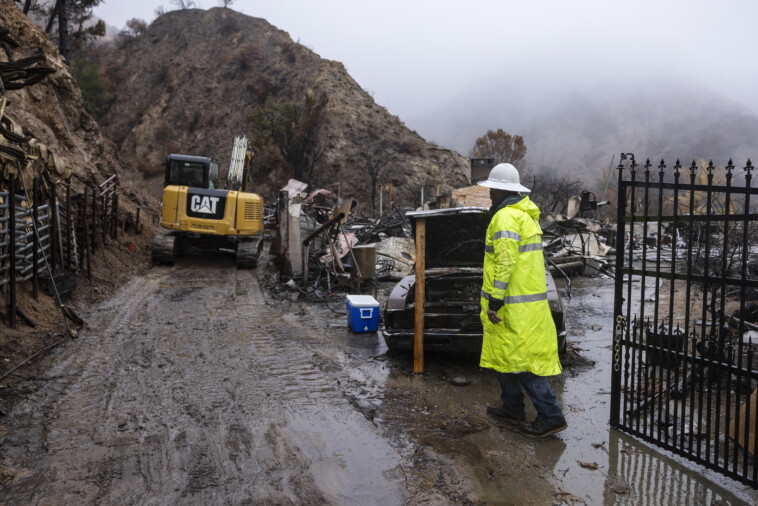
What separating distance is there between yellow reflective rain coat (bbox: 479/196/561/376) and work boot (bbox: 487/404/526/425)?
0.54m

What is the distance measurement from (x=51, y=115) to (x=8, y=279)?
13040mm

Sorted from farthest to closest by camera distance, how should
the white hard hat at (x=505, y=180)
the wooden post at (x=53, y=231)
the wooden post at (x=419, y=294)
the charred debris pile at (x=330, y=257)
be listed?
the charred debris pile at (x=330, y=257), the wooden post at (x=53, y=231), the wooden post at (x=419, y=294), the white hard hat at (x=505, y=180)

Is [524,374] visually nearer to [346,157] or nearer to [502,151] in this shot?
[346,157]

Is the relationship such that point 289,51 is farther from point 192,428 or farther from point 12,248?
point 192,428

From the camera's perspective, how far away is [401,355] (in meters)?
6.70

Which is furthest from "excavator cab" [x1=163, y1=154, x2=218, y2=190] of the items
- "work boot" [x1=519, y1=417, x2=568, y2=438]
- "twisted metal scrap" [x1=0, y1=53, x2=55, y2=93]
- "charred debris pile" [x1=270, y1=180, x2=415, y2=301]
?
"work boot" [x1=519, y1=417, x2=568, y2=438]

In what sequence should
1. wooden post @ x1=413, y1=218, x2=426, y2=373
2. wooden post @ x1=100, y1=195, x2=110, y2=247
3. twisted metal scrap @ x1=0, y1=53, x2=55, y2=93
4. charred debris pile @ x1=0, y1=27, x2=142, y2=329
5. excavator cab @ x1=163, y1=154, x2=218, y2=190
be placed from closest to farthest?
wooden post @ x1=413, y1=218, x2=426, y2=373
charred debris pile @ x1=0, y1=27, x2=142, y2=329
twisted metal scrap @ x1=0, y1=53, x2=55, y2=93
wooden post @ x1=100, y1=195, x2=110, y2=247
excavator cab @ x1=163, y1=154, x2=218, y2=190

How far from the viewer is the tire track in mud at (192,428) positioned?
3500 mm

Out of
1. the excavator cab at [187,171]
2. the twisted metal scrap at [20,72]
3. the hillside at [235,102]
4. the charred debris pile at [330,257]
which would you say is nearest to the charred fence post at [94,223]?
the excavator cab at [187,171]

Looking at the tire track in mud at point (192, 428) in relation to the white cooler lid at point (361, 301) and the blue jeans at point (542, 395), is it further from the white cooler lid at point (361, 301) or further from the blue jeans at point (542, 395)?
the blue jeans at point (542, 395)

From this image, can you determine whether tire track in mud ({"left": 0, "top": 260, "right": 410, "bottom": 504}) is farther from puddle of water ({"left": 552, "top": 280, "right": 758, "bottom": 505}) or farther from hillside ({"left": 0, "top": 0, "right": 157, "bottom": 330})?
hillside ({"left": 0, "top": 0, "right": 157, "bottom": 330})

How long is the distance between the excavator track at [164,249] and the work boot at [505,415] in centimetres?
1118

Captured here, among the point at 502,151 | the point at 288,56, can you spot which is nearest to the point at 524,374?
the point at 288,56

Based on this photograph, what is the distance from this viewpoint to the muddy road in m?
3.51
